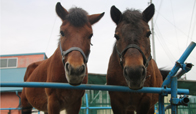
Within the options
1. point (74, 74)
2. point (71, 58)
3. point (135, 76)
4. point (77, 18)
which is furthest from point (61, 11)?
point (135, 76)

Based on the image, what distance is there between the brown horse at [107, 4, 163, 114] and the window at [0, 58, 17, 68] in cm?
1867

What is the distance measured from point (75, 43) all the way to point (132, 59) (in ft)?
2.78

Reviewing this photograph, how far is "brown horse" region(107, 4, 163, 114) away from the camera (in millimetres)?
2135

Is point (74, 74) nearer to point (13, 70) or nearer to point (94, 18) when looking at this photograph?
point (94, 18)

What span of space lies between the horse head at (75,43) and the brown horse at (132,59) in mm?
523

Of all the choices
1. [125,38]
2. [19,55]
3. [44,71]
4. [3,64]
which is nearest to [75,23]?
[125,38]

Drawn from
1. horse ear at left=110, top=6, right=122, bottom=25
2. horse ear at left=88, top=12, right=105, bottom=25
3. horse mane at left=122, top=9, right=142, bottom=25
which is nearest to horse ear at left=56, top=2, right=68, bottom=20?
horse ear at left=88, top=12, right=105, bottom=25

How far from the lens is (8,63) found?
64.8 feet

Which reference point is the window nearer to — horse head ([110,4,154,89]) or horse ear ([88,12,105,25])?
horse ear ([88,12,105,25])

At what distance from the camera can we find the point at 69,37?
2.62 metres

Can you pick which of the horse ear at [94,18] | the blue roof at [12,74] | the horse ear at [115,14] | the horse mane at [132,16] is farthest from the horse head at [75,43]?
the blue roof at [12,74]

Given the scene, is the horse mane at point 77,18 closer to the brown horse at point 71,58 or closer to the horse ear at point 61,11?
the brown horse at point 71,58

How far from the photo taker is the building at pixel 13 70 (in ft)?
52.2

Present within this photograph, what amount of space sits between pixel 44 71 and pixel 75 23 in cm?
182
